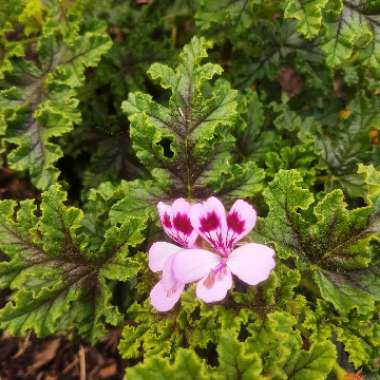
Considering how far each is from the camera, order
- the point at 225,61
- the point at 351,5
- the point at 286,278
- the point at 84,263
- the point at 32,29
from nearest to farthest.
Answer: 1. the point at 286,278
2. the point at 84,263
3. the point at 351,5
4. the point at 32,29
5. the point at 225,61

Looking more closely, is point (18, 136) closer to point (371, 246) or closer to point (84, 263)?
point (84, 263)

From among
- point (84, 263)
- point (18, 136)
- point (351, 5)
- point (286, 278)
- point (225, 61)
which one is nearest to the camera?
point (286, 278)

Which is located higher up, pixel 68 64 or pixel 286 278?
pixel 68 64

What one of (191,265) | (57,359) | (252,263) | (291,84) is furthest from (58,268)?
(291,84)

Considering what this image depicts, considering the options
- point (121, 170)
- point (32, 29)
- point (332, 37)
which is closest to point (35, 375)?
point (121, 170)

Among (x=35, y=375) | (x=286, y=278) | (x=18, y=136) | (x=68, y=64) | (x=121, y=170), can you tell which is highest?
(x=68, y=64)

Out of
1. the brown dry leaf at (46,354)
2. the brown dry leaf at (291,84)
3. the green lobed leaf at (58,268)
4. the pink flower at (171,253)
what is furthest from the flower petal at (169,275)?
the brown dry leaf at (291,84)

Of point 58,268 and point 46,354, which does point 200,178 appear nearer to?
point 58,268

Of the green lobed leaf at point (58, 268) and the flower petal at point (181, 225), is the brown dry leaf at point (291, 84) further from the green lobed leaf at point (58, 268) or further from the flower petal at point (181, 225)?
the flower petal at point (181, 225)

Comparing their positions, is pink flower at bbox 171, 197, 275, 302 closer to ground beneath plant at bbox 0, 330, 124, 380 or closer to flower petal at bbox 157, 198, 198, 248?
flower petal at bbox 157, 198, 198, 248
